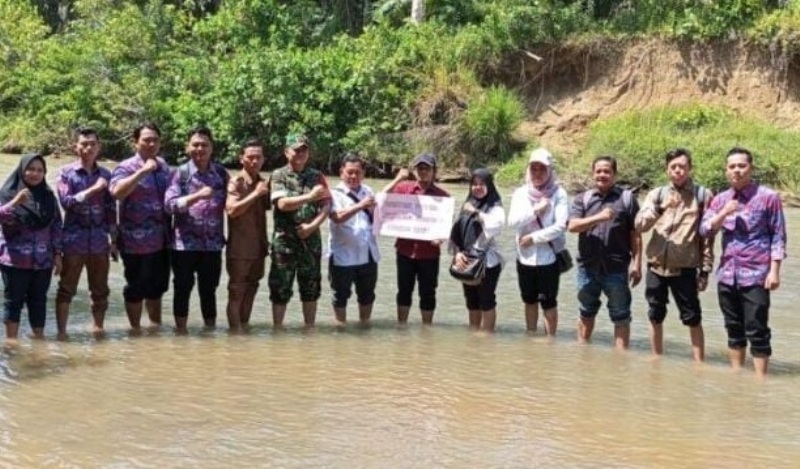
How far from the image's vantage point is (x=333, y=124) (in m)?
24.5

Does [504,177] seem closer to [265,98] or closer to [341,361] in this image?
[265,98]

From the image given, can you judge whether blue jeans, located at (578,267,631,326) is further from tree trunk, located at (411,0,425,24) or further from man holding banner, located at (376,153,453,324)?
tree trunk, located at (411,0,425,24)

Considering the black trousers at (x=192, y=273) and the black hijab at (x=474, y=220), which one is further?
the black hijab at (x=474, y=220)

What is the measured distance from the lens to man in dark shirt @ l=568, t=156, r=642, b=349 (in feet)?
24.5

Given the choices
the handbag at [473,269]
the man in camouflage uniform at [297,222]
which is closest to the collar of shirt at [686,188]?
the handbag at [473,269]

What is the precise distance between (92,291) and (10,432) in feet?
8.25

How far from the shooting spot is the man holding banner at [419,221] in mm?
8125

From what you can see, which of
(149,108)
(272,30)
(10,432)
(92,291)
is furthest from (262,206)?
(272,30)

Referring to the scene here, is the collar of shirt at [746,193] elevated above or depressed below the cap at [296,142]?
below

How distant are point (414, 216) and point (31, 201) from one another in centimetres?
291

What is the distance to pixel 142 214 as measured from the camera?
7551 mm

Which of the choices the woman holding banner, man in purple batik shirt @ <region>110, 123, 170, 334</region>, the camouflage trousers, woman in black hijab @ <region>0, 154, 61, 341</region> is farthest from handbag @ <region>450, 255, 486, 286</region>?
woman in black hijab @ <region>0, 154, 61, 341</region>

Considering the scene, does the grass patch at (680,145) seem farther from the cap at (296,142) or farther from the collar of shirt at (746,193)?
the cap at (296,142)

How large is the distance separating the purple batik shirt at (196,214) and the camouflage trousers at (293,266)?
49cm
